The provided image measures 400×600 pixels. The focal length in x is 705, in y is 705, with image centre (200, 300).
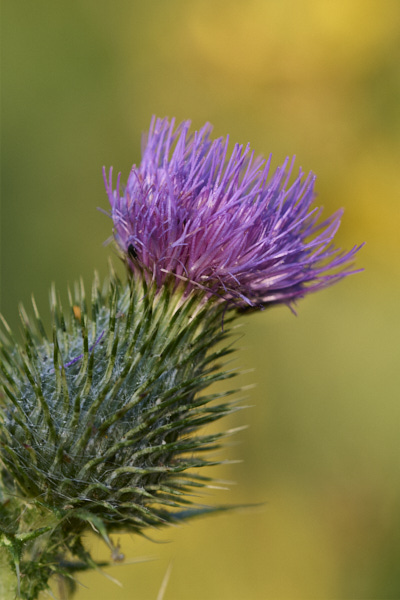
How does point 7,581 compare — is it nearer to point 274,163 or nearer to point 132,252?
point 132,252

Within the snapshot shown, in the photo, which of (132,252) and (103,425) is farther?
(132,252)

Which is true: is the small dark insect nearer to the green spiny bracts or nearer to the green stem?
the green spiny bracts

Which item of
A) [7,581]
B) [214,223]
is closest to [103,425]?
[7,581]

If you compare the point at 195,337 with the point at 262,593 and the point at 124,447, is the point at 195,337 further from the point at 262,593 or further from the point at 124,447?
the point at 262,593

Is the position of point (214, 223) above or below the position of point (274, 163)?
below

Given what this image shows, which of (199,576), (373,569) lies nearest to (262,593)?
(199,576)

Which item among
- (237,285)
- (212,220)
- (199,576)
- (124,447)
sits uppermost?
(212,220)
